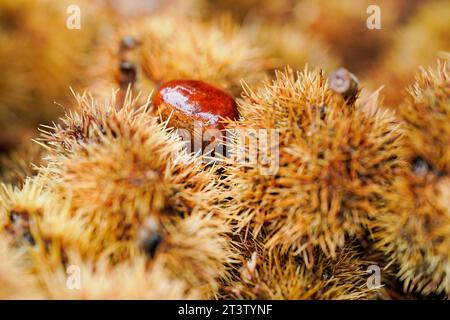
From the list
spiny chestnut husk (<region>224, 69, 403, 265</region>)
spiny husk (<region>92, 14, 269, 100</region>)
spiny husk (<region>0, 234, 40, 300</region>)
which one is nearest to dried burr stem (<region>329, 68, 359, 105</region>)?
spiny chestnut husk (<region>224, 69, 403, 265</region>)

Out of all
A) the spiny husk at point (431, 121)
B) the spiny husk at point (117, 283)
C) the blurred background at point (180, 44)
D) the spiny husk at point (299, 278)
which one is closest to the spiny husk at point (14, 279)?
the spiny husk at point (117, 283)

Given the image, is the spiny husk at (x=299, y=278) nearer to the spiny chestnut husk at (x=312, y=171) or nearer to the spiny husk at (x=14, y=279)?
the spiny chestnut husk at (x=312, y=171)

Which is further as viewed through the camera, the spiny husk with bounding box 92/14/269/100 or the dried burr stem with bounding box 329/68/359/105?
the spiny husk with bounding box 92/14/269/100

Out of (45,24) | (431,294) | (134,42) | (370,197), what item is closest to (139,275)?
(370,197)

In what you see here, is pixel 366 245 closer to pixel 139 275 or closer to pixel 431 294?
pixel 431 294

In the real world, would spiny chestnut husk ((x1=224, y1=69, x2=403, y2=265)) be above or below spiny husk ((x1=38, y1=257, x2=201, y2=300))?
above

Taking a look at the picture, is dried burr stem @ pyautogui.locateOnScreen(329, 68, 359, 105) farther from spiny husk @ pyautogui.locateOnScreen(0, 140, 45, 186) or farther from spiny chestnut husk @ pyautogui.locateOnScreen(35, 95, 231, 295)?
spiny husk @ pyautogui.locateOnScreen(0, 140, 45, 186)

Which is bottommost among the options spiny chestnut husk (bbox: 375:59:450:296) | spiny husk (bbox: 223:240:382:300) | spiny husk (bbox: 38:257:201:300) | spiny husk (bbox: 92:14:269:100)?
spiny husk (bbox: 223:240:382:300)

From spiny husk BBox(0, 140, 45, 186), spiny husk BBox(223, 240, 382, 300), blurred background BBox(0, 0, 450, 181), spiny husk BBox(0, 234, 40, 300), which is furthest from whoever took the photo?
blurred background BBox(0, 0, 450, 181)

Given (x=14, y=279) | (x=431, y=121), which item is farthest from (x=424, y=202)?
(x=14, y=279)
